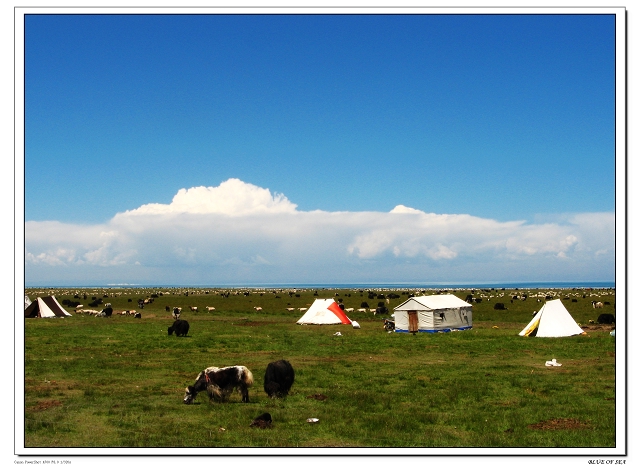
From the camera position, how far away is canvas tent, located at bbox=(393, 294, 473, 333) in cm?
4938

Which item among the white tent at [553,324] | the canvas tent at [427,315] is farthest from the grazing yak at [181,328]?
the white tent at [553,324]

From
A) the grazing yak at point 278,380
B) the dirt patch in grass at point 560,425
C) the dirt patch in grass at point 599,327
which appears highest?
the grazing yak at point 278,380

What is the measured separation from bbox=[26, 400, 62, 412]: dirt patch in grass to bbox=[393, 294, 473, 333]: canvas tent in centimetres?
3335

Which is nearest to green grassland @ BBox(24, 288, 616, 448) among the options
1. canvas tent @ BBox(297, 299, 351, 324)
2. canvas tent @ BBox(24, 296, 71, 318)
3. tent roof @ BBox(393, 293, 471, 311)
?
tent roof @ BBox(393, 293, 471, 311)

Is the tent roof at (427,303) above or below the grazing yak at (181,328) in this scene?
above

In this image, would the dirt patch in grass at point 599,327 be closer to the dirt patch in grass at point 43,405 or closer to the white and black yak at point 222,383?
the white and black yak at point 222,383

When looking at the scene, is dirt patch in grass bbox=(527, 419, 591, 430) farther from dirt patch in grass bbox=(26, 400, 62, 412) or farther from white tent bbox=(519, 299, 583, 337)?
white tent bbox=(519, 299, 583, 337)

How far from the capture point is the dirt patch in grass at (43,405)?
19344mm

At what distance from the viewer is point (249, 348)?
3691cm

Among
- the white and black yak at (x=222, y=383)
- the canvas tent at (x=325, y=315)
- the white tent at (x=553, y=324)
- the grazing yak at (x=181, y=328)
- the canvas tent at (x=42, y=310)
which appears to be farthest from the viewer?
the canvas tent at (x=42, y=310)

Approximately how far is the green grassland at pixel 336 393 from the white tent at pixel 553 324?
142 cm
